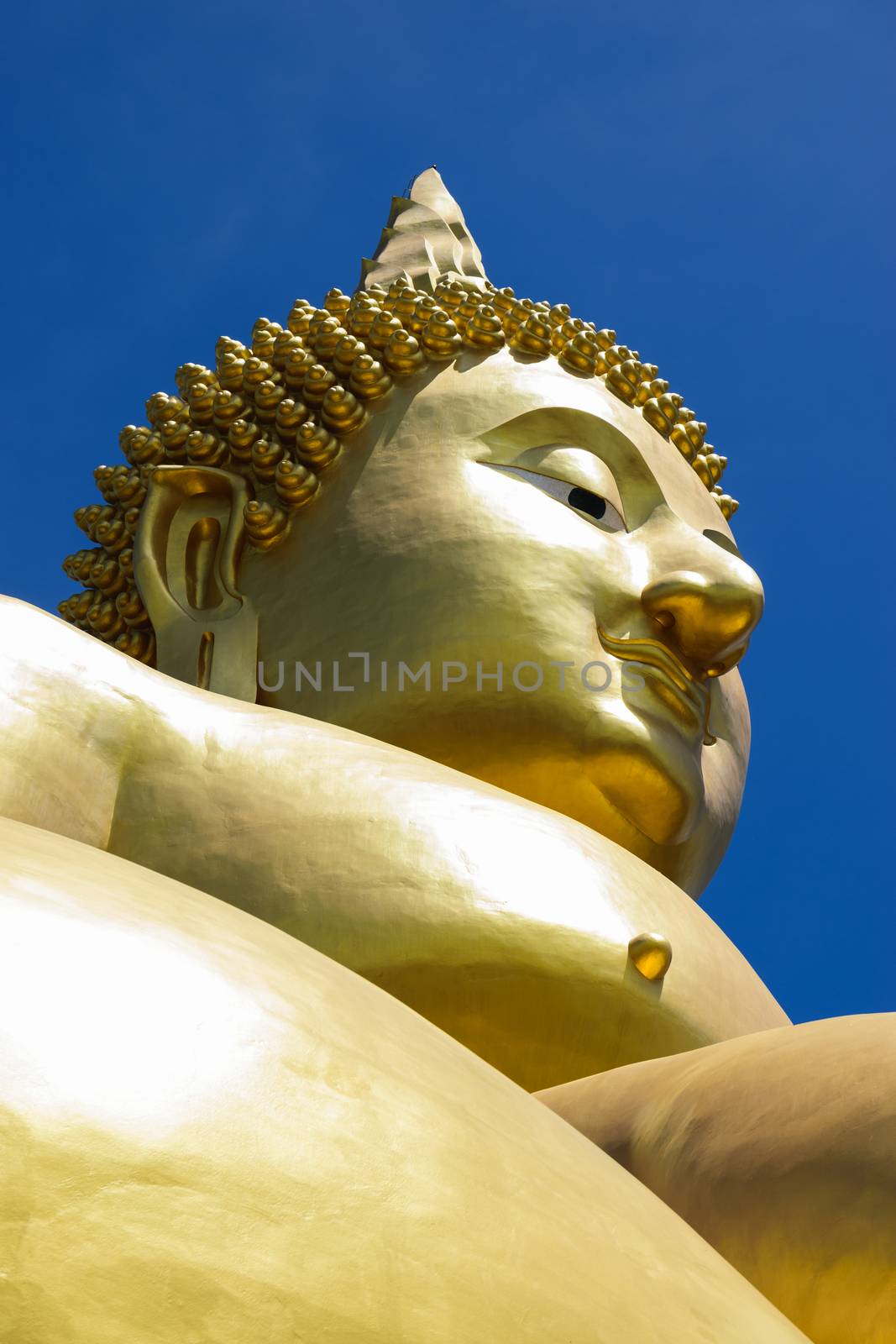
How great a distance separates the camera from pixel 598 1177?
158cm

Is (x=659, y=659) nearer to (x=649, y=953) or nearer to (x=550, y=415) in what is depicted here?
(x=550, y=415)

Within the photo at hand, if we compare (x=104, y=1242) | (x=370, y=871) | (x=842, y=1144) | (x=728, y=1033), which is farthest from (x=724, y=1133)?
(x=728, y=1033)

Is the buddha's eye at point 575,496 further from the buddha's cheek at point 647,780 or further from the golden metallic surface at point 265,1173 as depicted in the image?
the golden metallic surface at point 265,1173

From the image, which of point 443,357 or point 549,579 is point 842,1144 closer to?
point 549,579

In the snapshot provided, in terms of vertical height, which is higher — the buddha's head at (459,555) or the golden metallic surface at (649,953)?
the buddha's head at (459,555)

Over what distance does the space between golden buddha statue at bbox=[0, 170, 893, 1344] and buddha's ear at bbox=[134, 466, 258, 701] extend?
0.01m

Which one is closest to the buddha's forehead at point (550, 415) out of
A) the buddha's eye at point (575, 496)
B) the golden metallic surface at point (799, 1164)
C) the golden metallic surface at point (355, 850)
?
the buddha's eye at point (575, 496)

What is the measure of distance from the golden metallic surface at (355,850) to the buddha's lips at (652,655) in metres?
0.90

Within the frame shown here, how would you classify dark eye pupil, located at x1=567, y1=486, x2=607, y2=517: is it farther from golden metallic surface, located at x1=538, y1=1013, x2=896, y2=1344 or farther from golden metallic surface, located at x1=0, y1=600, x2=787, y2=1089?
golden metallic surface, located at x1=538, y1=1013, x2=896, y2=1344

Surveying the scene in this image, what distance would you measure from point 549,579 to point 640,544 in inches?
11.2

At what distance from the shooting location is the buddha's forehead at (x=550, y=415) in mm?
4398

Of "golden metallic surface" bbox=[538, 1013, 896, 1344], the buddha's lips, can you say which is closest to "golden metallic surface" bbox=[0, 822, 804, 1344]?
"golden metallic surface" bbox=[538, 1013, 896, 1344]

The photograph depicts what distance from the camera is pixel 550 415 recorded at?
4.39 m

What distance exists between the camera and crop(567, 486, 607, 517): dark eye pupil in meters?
4.32
